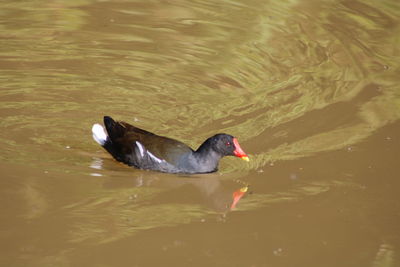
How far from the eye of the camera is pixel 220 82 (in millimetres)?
9688

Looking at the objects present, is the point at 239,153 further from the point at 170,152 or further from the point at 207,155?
the point at 170,152

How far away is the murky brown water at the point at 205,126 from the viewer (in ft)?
19.8

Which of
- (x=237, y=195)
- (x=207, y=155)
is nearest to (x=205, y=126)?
(x=207, y=155)

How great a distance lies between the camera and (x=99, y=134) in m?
7.75

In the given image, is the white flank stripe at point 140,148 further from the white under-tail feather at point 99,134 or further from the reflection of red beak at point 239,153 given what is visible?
the reflection of red beak at point 239,153

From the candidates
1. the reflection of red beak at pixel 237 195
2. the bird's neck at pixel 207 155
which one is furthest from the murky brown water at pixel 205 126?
the bird's neck at pixel 207 155

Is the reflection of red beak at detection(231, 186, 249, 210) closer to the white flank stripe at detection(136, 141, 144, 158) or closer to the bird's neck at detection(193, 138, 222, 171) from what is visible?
the bird's neck at detection(193, 138, 222, 171)

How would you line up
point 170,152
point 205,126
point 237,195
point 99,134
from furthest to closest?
point 205,126 < point 99,134 < point 170,152 < point 237,195

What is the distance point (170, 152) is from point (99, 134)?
82 cm

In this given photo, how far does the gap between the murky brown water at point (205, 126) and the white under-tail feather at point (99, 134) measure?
168mm

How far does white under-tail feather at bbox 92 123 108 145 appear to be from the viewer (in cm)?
772

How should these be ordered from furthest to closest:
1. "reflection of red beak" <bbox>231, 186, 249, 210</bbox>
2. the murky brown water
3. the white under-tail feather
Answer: the white under-tail feather
"reflection of red beak" <bbox>231, 186, 249, 210</bbox>
the murky brown water

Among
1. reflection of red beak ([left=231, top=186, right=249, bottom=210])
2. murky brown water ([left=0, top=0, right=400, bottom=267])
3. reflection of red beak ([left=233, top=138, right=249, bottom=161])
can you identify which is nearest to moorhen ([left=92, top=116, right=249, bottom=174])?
reflection of red beak ([left=233, top=138, right=249, bottom=161])

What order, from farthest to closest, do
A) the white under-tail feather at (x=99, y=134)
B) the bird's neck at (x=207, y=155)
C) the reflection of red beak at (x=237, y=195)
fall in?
1. the white under-tail feather at (x=99, y=134)
2. the bird's neck at (x=207, y=155)
3. the reflection of red beak at (x=237, y=195)
